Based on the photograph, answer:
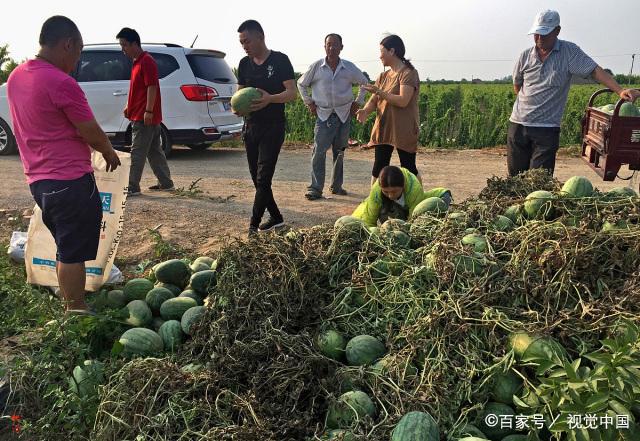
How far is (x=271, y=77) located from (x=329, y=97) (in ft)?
7.28

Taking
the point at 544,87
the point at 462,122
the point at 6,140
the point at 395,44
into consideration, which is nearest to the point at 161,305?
the point at 395,44

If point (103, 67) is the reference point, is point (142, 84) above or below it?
below

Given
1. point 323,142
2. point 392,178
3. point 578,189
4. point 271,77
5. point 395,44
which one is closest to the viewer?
point 578,189

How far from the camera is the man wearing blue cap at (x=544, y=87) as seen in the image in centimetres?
540

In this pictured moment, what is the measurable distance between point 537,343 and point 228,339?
1700 millimetres

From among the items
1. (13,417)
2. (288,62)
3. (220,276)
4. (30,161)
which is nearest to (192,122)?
(288,62)

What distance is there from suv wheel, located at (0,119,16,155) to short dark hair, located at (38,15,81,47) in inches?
383

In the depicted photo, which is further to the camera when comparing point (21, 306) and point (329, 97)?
point (329, 97)

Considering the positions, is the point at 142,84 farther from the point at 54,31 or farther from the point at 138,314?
the point at 138,314

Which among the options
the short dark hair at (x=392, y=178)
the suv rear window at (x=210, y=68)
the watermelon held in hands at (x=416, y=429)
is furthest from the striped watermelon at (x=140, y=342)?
the suv rear window at (x=210, y=68)

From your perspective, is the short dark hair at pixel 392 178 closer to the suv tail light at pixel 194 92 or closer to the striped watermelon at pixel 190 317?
the striped watermelon at pixel 190 317

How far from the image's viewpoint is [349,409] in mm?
2777

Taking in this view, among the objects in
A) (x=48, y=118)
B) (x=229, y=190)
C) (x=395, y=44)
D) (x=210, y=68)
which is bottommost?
(x=229, y=190)

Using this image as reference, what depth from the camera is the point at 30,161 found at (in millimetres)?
3994
